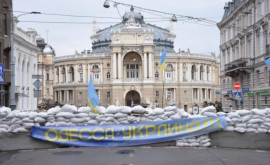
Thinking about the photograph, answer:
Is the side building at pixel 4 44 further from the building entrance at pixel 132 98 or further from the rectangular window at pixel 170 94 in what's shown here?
the rectangular window at pixel 170 94

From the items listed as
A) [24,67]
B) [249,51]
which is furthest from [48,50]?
[249,51]

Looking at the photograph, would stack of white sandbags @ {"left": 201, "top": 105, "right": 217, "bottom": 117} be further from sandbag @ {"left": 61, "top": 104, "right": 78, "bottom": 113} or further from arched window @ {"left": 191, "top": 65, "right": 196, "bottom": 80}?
arched window @ {"left": 191, "top": 65, "right": 196, "bottom": 80}

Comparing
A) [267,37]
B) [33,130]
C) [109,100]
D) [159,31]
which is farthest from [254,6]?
[159,31]

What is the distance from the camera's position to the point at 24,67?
39.1 metres

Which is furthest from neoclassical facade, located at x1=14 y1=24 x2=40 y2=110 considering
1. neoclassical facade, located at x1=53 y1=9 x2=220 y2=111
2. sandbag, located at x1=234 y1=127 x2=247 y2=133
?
neoclassical facade, located at x1=53 y1=9 x2=220 y2=111

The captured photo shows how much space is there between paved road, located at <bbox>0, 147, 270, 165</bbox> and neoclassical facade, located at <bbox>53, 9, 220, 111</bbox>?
5589cm

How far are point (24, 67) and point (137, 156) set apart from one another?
28491mm

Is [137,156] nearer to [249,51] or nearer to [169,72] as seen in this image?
[249,51]

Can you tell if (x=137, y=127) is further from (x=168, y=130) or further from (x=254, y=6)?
(x=254, y=6)

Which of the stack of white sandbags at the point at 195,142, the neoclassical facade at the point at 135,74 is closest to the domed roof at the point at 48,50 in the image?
the neoclassical facade at the point at 135,74

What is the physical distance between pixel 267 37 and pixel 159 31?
2359 inches

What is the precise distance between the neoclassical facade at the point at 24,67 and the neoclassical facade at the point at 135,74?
31.2 m

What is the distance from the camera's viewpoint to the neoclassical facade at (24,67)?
36.1 metres

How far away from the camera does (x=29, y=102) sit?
134 feet
